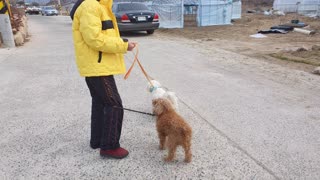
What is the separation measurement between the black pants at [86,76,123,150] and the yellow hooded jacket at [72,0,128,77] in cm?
12

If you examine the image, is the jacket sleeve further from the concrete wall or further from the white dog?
the concrete wall

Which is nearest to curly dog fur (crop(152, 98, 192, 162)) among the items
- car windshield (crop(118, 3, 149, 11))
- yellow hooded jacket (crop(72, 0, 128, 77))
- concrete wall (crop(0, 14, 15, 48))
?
yellow hooded jacket (crop(72, 0, 128, 77))

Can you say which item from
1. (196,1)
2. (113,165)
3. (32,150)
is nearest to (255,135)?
(113,165)

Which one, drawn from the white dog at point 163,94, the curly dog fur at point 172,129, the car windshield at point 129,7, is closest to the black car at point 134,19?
the car windshield at point 129,7

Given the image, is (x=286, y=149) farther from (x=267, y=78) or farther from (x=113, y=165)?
(x=267, y=78)

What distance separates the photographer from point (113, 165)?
9.97 feet

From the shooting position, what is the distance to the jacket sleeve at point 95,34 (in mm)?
2525

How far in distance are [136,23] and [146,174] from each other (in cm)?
1161

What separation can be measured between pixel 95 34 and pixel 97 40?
0.06 meters

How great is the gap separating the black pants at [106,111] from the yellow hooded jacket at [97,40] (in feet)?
0.39

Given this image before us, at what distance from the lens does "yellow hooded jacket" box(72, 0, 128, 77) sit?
254cm

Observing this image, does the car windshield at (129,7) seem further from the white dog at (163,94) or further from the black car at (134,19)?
the white dog at (163,94)

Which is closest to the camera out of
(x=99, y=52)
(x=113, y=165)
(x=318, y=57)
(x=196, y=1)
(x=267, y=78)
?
(x=99, y=52)

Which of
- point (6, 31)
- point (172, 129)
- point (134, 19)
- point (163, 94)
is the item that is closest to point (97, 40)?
point (172, 129)
